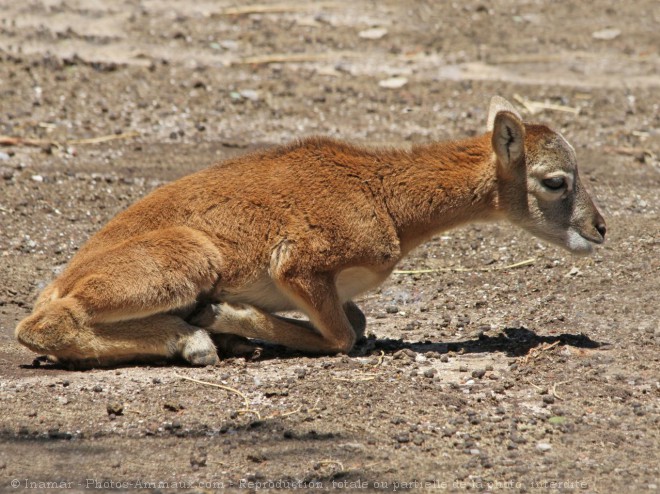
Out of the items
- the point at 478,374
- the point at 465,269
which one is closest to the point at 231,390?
the point at 478,374

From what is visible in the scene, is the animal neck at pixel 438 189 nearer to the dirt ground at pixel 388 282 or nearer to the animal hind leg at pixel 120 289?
the dirt ground at pixel 388 282

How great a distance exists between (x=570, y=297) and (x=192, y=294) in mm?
3775

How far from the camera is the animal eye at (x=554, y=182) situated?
8.73m

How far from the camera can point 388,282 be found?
1066cm

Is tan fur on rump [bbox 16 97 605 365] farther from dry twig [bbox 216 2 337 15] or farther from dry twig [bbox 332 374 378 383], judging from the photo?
dry twig [bbox 216 2 337 15]

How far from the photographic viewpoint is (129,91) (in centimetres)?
1470

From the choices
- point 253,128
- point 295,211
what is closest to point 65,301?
point 295,211

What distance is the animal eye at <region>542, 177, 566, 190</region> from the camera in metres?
8.73

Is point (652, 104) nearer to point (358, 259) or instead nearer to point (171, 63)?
point (171, 63)

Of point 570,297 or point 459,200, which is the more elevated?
point 459,200

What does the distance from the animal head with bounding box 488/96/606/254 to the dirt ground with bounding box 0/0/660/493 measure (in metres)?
0.85

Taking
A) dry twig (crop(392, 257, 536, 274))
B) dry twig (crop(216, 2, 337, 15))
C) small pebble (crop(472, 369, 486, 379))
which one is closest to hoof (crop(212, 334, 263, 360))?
small pebble (crop(472, 369, 486, 379))

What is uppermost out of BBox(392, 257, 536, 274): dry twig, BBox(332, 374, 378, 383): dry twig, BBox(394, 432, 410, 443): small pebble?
BBox(394, 432, 410, 443): small pebble

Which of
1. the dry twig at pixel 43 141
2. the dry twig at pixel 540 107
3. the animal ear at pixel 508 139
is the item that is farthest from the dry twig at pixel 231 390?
the dry twig at pixel 540 107
